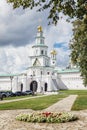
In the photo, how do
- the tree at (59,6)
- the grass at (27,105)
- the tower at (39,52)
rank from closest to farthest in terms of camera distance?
the tree at (59,6), the grass at (27,105), the tower at (39,52)

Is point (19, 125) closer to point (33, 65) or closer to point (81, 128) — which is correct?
point (81, 128)

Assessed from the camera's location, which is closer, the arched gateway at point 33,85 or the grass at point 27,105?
the grass at point 27,105

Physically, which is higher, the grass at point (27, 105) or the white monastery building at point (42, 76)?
the white monastery building at point (42, 76)

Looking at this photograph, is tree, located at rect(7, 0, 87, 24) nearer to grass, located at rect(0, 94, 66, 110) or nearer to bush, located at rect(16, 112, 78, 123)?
bush, located at rect(16, 112, 78, 123)

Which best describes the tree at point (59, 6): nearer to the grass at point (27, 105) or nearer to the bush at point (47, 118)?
the bush at point (47, 118)

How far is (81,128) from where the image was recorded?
48.9ft

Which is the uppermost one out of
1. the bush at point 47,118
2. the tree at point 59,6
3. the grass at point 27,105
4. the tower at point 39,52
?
the tower at point 39,52

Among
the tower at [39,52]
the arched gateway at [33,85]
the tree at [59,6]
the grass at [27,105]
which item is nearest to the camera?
the tree at [59,6]

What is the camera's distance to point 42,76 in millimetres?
135250

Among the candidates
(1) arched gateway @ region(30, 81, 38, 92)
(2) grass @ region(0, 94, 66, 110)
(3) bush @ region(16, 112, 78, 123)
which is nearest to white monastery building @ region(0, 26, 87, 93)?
(1) arched gateway @ region(30, 81, 38, 92)

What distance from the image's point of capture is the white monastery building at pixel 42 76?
13288cm

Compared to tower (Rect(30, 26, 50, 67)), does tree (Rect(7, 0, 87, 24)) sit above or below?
below

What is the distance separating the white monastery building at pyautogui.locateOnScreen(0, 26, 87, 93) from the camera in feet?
436

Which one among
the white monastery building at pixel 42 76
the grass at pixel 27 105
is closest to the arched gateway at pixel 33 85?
the white monastery building at pixel 42 76
